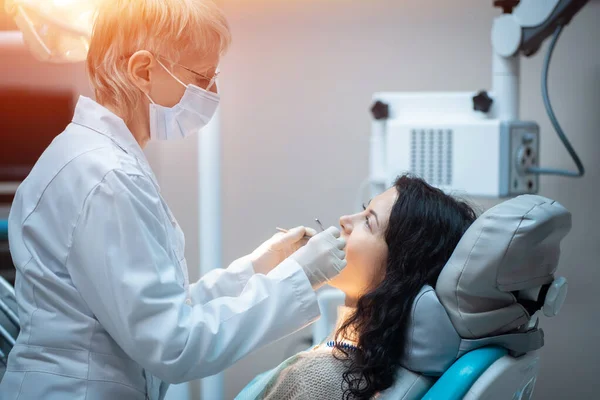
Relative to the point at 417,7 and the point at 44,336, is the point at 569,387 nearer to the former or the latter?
the point at 417,7

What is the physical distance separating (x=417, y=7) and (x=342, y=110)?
435 millimetres

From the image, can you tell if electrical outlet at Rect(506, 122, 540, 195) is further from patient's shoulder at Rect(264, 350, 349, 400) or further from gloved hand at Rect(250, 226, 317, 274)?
patient's shoulder at Rect(264, 350, 349, 400)

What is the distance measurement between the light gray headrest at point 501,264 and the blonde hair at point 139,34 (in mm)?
555

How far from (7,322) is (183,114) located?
630mm

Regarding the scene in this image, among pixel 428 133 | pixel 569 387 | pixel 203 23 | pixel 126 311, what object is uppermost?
A: pixel 203 23

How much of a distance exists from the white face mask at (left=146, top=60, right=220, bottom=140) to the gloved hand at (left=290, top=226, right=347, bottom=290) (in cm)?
31

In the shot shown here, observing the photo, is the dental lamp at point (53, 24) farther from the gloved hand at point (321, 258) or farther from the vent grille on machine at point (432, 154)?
the vent grille on machine at point (432, 154)

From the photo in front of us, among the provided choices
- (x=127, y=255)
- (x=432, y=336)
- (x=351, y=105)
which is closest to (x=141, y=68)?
(x=127, y=255)

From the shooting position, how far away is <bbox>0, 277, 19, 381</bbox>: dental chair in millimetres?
1348

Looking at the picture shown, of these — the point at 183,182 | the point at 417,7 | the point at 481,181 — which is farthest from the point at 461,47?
the point at 183,182

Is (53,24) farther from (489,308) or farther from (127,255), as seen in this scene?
(489,308)

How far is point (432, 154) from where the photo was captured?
6.07ft

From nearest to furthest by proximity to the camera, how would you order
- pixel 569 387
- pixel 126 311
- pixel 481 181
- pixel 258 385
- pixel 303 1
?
pixel 126 311 < pixel 258 385 < pixel 481 181 < pixel 569 387 < pixel 303 1

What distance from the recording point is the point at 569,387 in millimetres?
2143
